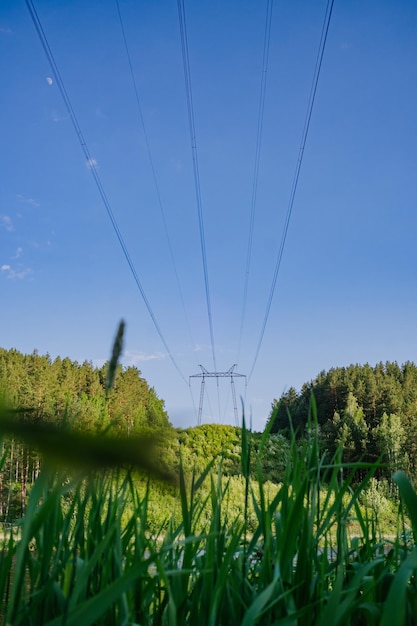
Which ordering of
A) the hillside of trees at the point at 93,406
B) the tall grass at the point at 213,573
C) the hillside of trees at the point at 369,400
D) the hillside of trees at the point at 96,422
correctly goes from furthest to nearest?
the hillside of trees at the point at 369,400, the tall grass at the point at 213,573, the hillside of trees at the point at 93,406, the hillside of trees at the point at 96,422

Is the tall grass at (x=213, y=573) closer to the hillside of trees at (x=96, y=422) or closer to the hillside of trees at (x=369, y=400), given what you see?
the hillside of trees at (x=96, y=422)

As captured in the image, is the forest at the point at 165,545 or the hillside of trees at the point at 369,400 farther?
the hillside of trees at the point at 369,400

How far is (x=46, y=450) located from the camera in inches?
6.3

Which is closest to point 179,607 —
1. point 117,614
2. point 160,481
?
point 117,614

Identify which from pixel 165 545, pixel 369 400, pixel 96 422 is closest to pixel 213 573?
pixel 165 545

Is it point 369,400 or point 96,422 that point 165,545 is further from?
point 369,400

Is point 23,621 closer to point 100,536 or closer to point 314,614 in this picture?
point 100,536

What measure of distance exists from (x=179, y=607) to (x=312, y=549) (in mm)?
267

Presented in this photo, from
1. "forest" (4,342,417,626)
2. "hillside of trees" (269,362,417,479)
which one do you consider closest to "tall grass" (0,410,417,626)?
"forest" (4,342,417,626)

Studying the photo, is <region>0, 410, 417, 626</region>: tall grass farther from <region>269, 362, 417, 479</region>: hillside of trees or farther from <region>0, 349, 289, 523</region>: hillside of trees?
<region>269, 362, 417, 479</region>: hillside of trees

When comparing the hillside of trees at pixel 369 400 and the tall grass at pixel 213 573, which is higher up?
the hillside of trees at pixel 369 400

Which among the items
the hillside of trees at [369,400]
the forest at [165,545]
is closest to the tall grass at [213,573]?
the forest at [165,545]

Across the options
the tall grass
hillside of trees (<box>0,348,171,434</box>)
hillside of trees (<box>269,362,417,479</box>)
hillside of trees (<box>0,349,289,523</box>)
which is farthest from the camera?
hillside of trees (<box>269,362,417,479</box>)

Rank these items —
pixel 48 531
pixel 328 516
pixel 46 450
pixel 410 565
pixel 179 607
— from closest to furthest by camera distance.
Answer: pixel 46 450
pixel 410 565
pixel 48 531
pixel 179 607
pixel 328 516
